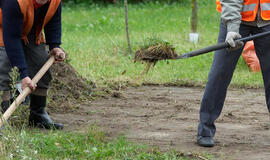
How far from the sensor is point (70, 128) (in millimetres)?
5406

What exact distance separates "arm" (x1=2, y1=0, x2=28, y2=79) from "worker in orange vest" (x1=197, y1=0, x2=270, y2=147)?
1.82 meters

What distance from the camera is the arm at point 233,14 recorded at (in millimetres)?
4387

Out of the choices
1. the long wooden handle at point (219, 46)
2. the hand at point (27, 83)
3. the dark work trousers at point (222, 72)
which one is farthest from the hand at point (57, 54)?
the dark work trousers at point (222, 72)

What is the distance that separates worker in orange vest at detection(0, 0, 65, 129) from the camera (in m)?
4.62

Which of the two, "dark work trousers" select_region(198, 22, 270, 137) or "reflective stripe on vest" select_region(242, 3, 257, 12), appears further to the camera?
"dark work trousers" select_region(198, 22, 270, 137)

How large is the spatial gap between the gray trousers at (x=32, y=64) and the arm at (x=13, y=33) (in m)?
0.26

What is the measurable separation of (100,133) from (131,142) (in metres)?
0.32

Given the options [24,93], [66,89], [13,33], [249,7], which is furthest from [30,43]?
[249,7]

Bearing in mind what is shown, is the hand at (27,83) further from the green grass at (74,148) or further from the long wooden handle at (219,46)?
the long wooden handle at (219,46)

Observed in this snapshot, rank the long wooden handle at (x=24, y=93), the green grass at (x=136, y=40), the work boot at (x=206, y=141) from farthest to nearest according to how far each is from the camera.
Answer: the green grass at (x=136, y=40) → the work boot at (x=206, y=141) → the long wooden handle at (x=24, y=93)

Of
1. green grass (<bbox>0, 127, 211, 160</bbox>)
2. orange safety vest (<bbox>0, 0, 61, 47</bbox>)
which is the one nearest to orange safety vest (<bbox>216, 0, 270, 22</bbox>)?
green grass (<bbox>0, 127, 211, 160</bbox>)

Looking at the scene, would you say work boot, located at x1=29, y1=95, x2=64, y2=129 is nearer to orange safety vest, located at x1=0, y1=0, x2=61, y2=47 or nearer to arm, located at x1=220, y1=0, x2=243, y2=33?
orange safety vest, located at x1=0, y1=0, x2=61, y2=47

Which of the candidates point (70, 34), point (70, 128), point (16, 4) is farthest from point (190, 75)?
point (70, 34)

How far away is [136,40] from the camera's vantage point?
1067 centimetres
